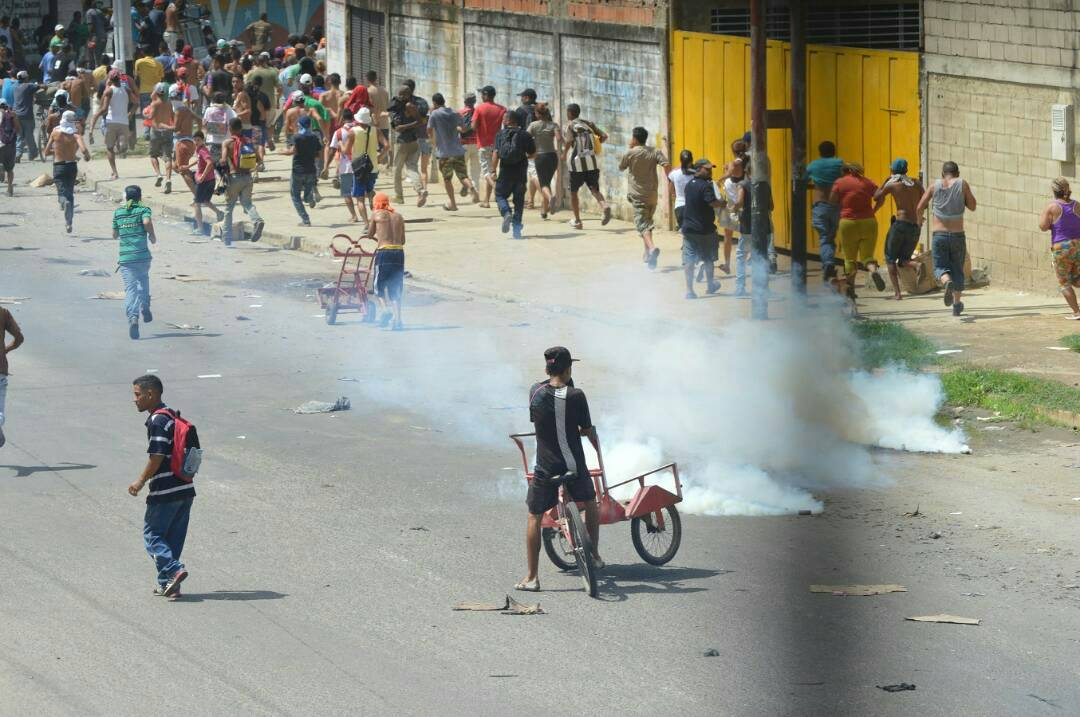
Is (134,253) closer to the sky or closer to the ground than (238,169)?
closer to the ground

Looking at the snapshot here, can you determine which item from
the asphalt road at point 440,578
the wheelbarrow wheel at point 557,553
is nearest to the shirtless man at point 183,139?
the asphalt road at point 440,578

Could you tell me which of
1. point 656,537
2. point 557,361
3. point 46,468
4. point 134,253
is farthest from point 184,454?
point 134,253

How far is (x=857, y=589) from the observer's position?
32.4 ft

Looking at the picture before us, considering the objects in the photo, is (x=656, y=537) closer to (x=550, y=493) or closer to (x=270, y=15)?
(x=550, y=493)

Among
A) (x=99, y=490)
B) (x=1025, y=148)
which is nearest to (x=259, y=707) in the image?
(x=99, y=490)

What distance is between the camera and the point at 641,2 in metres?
25.4

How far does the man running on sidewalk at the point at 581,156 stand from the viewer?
977 inches

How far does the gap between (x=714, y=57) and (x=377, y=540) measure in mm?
14450

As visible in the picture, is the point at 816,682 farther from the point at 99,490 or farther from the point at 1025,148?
the point at 1025,148

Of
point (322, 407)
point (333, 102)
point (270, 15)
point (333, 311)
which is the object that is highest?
point (270, 15)

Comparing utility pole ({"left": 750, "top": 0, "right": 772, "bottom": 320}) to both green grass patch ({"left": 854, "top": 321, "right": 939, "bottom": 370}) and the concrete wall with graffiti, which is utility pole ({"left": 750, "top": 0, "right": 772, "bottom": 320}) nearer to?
green grass patch ({"left": 854, "top": 321, "right": 939, "bottom": 370})

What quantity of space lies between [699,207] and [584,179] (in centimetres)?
535

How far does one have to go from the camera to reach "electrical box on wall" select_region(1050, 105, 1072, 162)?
18.5 metres

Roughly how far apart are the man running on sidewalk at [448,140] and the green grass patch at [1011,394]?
12.9 metres
